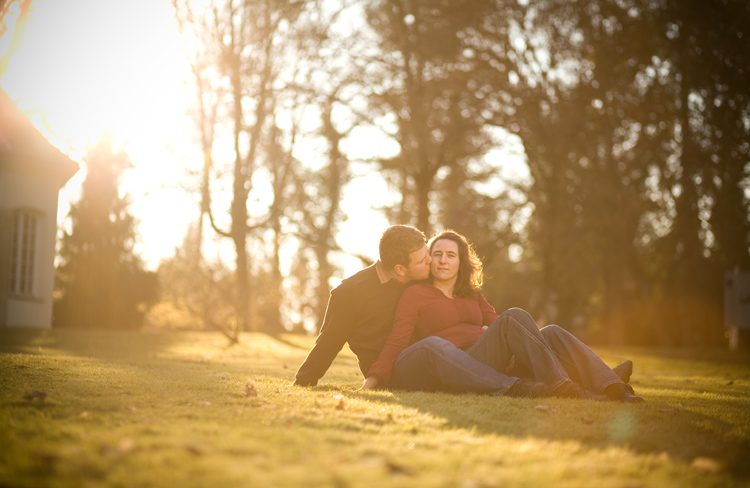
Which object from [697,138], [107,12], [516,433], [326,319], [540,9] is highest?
[540,9]

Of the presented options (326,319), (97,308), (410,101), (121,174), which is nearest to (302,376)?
(326,319)

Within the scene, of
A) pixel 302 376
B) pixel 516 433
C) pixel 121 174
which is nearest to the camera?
pixel 516 433

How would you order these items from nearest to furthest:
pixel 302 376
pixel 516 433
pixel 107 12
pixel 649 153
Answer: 1. pixel 516 433
2. pixel 302 376
3. pixel 107 12
4. pixel 649 153

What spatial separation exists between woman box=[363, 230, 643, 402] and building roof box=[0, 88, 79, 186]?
587 inches

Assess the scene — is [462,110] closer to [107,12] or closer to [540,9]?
[540,9]

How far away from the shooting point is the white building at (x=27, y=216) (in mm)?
18250

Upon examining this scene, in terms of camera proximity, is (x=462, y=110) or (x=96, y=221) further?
(x=96, y=221)

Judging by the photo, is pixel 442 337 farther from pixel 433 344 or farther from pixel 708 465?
pixel 708 465

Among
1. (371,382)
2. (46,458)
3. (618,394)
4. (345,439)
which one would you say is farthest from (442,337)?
(46,458)

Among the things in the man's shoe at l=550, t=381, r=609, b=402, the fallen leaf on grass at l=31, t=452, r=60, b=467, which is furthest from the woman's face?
the fallen leaf on grass at l=31, t=452, r=60, b=467

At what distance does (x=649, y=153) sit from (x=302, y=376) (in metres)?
20.4

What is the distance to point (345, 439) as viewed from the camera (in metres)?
3.55

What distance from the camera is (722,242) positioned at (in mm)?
22234

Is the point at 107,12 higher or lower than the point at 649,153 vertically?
higher
